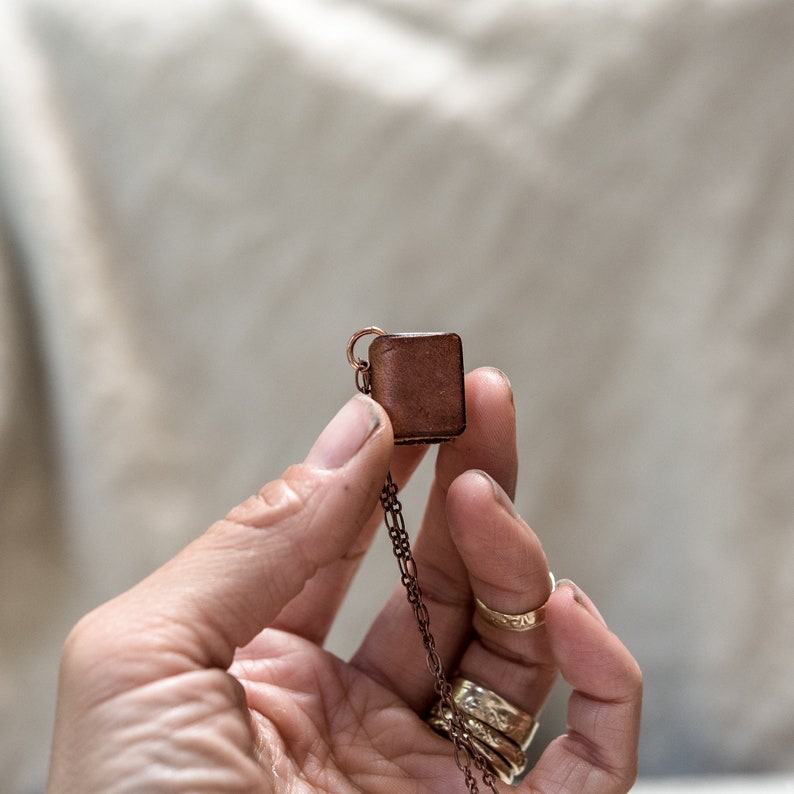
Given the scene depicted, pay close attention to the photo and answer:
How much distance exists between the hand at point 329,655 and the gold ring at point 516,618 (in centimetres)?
1

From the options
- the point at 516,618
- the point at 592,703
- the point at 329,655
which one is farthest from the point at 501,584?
the point at 329,655

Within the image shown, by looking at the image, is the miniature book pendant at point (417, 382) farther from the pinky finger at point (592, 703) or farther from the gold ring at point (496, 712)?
the gold ring at point (496, 712)

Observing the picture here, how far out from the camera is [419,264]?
1890mm

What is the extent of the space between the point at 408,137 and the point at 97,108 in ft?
2.44

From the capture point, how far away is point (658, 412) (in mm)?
1884

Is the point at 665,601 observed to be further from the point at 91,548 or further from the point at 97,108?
the point at 97,108

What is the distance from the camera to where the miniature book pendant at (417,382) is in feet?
3.96

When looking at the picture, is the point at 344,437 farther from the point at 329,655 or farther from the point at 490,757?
the point at 490,757

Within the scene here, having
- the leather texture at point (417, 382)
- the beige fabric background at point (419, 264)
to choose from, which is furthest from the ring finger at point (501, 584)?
the beige fabric background at point (419, 264)

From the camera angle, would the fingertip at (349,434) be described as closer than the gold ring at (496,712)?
Yes

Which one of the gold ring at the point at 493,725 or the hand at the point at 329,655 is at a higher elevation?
the hand at the point at 329,655

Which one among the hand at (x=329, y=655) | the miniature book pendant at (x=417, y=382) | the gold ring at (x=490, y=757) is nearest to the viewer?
the hand at (x=329, y=655)

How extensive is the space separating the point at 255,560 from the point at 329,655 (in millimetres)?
425

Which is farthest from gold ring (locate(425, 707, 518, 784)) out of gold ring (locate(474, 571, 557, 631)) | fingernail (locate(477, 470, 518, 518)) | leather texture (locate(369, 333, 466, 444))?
leather texture (locate(369, 333, 466, 444))
